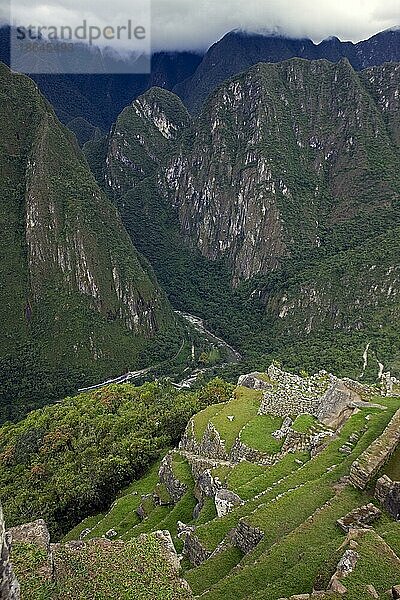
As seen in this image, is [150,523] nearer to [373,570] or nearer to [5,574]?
[373,570]

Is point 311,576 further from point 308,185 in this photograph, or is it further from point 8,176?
point 308,185

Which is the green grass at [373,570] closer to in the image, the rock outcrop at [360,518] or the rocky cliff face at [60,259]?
the rock outcrop at [360,518]

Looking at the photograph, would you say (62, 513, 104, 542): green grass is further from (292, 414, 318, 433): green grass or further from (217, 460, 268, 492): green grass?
(292, 414, 318, 433): green grass

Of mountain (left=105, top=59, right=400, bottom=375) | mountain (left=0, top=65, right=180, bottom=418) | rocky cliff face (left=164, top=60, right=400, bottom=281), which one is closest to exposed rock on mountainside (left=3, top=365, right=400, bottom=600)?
mountain (left=0, top=65, right=180, bottom=418)

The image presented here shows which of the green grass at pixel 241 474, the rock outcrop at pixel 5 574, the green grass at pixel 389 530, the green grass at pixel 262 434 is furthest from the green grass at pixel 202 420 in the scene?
the rock outcrop at pixel 5 574

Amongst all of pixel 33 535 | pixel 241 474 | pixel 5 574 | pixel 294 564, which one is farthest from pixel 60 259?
pixel 5 574
